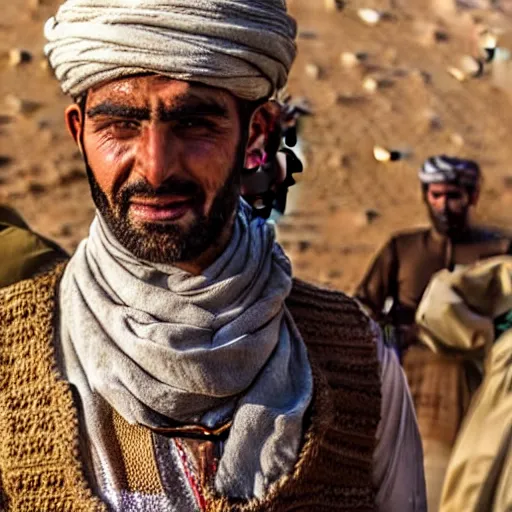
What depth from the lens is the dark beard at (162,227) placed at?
2578 mm

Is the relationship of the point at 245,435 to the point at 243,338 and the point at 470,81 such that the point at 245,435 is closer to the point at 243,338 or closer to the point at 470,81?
the point at 243,338

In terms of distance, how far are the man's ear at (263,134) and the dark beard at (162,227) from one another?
19 cm

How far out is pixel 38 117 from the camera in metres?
13.7

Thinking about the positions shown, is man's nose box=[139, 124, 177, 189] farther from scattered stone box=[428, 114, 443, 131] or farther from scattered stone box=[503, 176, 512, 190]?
scattered stone box=[428, 114, 443, 131]

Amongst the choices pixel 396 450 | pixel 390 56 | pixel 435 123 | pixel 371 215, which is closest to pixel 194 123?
pixel 396 450

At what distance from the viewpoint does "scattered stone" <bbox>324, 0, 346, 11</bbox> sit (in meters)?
16.0

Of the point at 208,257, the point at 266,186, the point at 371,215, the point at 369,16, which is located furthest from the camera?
the point at 369,16

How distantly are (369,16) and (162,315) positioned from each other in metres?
14.2

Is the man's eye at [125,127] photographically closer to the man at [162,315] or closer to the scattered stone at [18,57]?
the man at [162,315]

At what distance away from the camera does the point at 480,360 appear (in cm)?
655

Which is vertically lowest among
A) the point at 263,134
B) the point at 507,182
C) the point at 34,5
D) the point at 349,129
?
the point at 507,182

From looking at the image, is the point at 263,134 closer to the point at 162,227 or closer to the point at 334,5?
the point at 162,227

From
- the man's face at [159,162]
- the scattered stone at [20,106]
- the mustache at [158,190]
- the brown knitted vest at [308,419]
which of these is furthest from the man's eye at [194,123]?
the scattered stone at [20,106]

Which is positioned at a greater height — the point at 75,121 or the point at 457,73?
the point at 75,121
